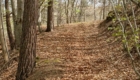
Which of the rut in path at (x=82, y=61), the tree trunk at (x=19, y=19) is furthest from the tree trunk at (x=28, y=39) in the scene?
the tree trunk at (x=19, y=19)

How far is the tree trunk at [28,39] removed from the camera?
732cm

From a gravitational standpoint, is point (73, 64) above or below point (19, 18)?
below

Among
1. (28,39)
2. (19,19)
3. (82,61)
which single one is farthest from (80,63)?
(19,19)

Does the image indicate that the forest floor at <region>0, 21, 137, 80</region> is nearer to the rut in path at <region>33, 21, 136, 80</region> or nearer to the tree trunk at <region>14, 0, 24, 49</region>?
the rut in path at <region>33, 21, 136, 80</region>

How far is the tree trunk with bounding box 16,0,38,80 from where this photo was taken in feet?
24.0

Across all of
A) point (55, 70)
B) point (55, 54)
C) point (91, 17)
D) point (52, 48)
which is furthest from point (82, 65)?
point (91, 17)

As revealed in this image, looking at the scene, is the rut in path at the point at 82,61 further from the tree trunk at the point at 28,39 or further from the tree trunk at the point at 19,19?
the tree trunk at the point at 19,19

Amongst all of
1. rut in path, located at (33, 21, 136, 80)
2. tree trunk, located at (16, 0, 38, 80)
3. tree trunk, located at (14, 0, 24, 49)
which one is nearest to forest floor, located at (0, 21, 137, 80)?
rut in path, located at (33, 21, 136, 80)

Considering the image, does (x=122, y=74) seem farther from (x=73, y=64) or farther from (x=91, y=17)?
(x=91, y=17)

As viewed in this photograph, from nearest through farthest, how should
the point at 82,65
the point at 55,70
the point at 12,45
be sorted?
the point at 55,70 < the point at 82,65 < the point at 12,45

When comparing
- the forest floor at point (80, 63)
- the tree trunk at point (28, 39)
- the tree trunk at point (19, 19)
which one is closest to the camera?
the forest floor at point (80, 63)

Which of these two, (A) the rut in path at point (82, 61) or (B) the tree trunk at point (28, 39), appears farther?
(B) the tree trunk at point (28, 39)

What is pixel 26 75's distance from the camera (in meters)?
7.64

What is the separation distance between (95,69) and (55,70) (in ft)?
4.58
